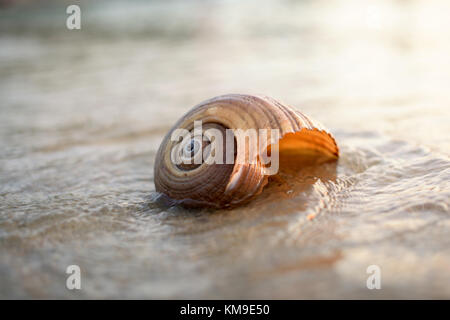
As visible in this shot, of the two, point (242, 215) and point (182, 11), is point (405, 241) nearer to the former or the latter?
point (242, 215)

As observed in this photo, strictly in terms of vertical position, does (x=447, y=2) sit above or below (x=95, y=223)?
above

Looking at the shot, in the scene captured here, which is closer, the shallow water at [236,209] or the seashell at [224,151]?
the shallow water at [236,209]

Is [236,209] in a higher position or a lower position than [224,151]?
lower
